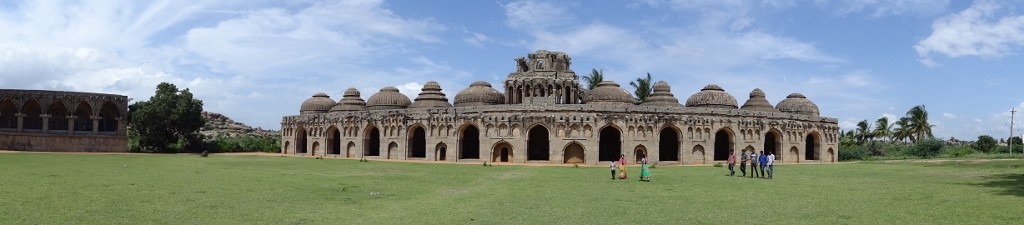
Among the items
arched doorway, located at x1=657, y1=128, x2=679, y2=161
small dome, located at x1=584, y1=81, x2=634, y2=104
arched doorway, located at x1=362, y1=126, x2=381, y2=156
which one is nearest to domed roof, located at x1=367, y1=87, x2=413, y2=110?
arched doorway, located at x1=362, y1=126, x2=381, y2=156

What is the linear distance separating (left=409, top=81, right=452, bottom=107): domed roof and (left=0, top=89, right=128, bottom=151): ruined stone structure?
26630 millimetres

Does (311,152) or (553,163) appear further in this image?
(311,152)

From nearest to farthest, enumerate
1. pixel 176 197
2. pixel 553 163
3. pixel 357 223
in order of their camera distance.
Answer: pixel 357 223 → pixel 176 197 → pixel 553 163

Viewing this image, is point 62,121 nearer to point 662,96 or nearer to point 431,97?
point 431,97

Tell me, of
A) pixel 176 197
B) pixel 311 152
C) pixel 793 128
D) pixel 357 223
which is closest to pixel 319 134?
pixel 311 152

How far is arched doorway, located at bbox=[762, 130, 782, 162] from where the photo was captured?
169 feet

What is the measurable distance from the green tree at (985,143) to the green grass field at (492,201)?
6707 cm

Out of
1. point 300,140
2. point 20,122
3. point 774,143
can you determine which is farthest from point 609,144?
point 20,122

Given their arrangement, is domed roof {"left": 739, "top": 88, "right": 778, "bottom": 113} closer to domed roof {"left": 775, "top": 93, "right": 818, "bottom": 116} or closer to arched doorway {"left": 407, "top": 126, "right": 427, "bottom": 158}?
domed roof {"left": 775, "top": 93, "right": 818, "bottom": 116}

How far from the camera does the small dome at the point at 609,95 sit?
5369cm

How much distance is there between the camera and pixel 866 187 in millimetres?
23094

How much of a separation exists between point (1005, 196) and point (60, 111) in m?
69.5

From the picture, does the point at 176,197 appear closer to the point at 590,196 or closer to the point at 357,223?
the point at 357,223

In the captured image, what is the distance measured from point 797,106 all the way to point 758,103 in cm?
345
